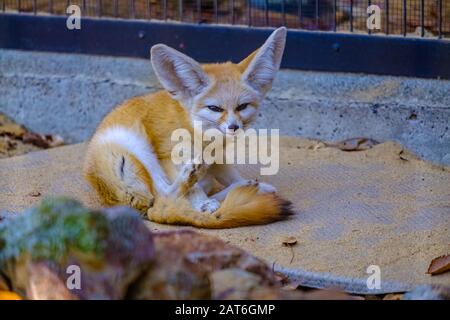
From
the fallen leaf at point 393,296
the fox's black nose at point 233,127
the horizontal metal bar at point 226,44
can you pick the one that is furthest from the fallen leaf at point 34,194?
the fallen leaf at point 393,296

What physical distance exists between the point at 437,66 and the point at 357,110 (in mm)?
632

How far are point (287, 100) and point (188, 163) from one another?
5.41ft

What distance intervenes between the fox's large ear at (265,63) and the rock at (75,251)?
2047 mm

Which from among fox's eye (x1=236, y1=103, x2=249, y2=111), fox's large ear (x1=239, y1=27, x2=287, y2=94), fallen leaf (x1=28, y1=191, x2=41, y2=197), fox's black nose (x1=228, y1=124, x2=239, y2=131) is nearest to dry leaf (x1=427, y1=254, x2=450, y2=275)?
fox's black nose (x1=228, y1=124, x2=239, y2=131)

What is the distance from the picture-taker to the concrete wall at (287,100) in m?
6.80

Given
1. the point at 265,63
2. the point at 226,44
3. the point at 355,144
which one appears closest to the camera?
the point at 265,63

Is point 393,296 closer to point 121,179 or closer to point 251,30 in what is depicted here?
point 121,179

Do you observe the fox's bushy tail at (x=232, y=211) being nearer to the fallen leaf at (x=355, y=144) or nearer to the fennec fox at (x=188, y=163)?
the fennec fox at (x=188, y=163)

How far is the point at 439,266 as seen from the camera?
4836 mm

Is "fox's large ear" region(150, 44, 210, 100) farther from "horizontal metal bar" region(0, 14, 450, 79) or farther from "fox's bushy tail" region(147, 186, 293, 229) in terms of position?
"horizontal metal bar" region(0, 14, 450, 79)

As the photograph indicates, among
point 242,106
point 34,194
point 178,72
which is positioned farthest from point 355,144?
point 34,194

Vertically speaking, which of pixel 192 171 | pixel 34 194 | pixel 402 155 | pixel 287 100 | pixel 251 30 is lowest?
pixel 34 194

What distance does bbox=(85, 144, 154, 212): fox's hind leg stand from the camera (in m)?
Answer: 5.81
